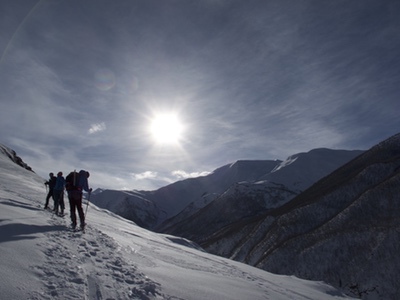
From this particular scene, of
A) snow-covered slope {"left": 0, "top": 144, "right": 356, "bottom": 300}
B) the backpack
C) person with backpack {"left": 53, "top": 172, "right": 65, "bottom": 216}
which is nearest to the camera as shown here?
→ snow-covered slope {"left": 0, "top": 144, "right": 356, "bottom": 300}

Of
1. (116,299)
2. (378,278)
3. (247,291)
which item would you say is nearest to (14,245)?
(116,299)

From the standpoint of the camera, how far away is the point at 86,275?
5.70 meters

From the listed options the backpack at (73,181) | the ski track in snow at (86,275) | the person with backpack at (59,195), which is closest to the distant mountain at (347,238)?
the person with backpack at (59,195)

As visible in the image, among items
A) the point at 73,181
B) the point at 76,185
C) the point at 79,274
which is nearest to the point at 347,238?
the point at 76,185

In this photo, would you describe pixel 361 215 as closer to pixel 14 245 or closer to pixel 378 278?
pixel 378 278

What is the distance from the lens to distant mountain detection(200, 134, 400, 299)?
111 ft

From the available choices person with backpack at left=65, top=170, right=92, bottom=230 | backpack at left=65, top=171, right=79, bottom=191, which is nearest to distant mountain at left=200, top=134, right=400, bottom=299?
person with backpack at left=65, top=170, right=92, bottom=230

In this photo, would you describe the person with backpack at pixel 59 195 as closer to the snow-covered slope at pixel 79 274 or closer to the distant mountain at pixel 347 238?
the snow-covered slope at pixel 79 274

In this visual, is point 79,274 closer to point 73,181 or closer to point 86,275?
point 86,275

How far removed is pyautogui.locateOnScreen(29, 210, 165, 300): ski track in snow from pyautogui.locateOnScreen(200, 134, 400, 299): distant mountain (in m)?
34.1

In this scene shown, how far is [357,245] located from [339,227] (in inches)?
291

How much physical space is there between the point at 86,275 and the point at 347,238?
144 ft

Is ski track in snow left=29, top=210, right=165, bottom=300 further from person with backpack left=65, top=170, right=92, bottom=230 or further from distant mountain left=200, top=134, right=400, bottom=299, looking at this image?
distant mountain left=200, top=134, right=400, bottom=299

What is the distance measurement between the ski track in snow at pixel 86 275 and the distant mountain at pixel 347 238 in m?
34.1
